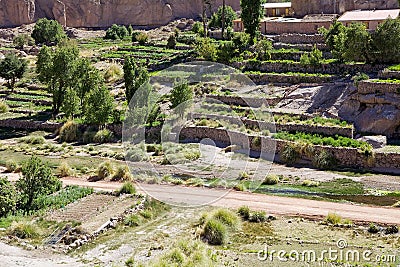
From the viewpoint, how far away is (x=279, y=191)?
117ft

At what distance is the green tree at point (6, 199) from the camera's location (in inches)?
1200

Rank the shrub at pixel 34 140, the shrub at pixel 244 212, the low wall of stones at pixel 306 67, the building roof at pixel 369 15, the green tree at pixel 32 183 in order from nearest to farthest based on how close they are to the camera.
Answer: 1. the shrub at pixel 244 212
2. the green tree at pixel 32 183
3. the low wall of stones at pixel 306 67
4. the shrub at pixel 34 140
5. the building roof at pixel 369 15

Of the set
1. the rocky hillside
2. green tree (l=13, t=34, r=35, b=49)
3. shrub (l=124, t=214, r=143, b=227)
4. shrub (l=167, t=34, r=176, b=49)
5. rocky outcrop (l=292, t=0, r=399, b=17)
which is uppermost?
the rocky hillside

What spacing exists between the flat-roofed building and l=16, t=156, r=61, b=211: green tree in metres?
34.8

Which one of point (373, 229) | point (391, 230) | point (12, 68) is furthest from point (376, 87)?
point (12, 68)

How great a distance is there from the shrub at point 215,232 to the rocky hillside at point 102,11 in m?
80.2

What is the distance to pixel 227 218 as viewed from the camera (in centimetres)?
2891

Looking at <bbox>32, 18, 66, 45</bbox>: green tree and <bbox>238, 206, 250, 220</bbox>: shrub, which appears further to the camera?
<bbox>32, 18, 66, 45</bbox>: green tree

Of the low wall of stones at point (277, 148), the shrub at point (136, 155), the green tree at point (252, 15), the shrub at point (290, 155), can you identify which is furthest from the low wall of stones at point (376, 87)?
the green tree at point (252, 15)

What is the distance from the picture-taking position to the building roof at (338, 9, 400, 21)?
5708cm

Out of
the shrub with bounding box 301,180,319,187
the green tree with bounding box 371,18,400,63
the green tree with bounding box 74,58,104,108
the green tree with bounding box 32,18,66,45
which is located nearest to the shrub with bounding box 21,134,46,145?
the green tree with bounding box 74,58,104,108

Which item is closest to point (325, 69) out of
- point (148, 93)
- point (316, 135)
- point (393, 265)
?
point (316, 135)

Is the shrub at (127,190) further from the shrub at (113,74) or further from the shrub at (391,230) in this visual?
the shrub at (113,74)

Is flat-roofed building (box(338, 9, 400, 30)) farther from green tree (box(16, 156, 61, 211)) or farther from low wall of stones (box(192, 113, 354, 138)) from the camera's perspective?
green tree (box(16, 156, 61, 211))
